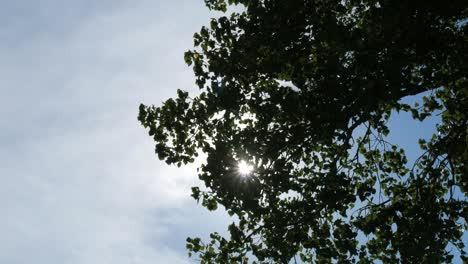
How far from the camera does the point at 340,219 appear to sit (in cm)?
1255

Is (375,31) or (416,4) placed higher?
(416,4)

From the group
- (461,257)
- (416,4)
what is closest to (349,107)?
(416,4)

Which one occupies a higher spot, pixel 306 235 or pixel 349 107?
pixel 349 107

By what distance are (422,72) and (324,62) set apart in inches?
105

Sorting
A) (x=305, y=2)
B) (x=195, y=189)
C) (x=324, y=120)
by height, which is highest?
(x=305, y=2)

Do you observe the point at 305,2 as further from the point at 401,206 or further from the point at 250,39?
the point at 401,206

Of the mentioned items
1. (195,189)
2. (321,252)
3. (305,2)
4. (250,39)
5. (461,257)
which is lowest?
(321,252)

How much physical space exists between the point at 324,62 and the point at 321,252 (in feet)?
18.1

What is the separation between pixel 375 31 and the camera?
398 inches

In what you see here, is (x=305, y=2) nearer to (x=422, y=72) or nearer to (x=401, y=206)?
(x=422, y=72)

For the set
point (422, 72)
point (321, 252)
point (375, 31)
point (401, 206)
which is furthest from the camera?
point (401, 206)

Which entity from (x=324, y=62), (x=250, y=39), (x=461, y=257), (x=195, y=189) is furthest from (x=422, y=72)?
(x=195, y=189)

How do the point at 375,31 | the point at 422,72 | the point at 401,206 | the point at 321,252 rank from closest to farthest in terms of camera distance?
1. the point at 375,31
2. the point at 422,72
3. the point at 321,252
4. the point at 401,206

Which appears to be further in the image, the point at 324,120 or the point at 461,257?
the point at 461,257
